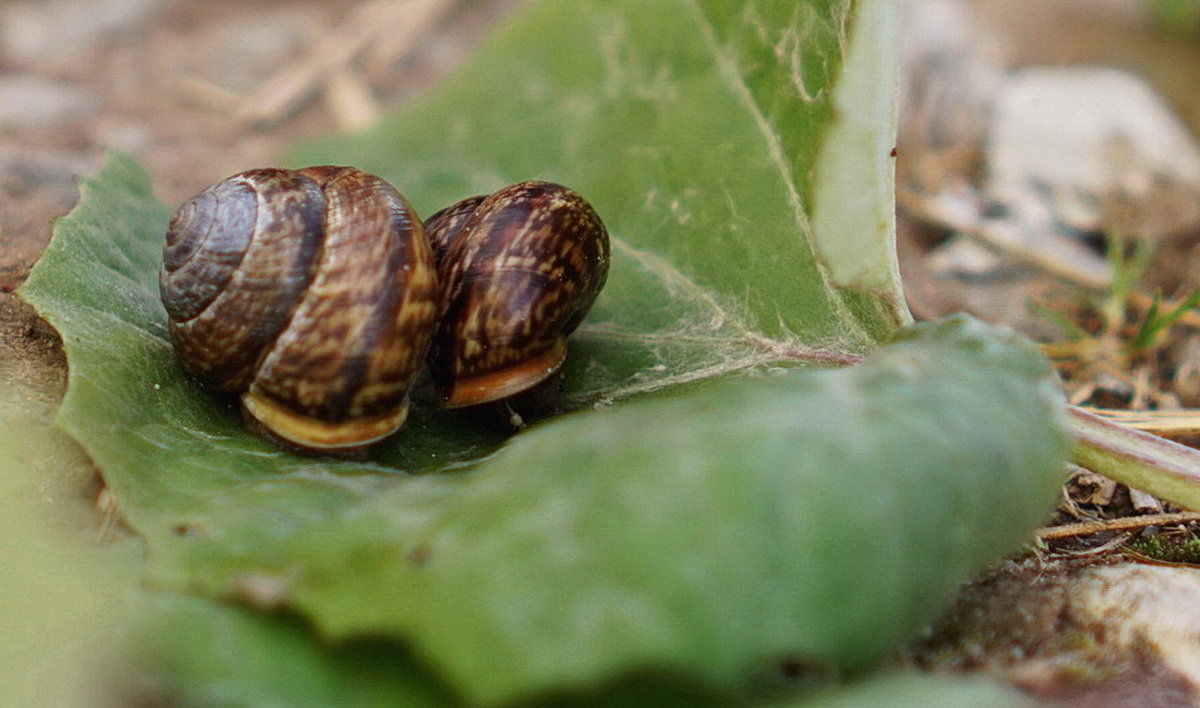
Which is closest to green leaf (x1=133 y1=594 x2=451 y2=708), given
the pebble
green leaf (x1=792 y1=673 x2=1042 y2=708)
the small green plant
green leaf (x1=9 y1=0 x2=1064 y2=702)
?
green leaf (x1=9 y1=0 x2=1064 y2=702)

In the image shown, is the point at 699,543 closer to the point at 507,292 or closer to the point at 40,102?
the point at 507,292

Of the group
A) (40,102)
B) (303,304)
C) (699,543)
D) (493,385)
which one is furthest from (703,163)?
(40,102)

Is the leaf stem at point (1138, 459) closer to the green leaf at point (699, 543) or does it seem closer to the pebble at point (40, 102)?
the green leaf at point (699, 543)

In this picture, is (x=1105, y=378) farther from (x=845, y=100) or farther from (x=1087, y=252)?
(x=845, y=100)

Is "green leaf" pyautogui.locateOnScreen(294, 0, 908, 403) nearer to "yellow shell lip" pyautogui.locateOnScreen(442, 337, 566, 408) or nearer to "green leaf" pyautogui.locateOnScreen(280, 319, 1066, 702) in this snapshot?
"yellow shell lip" pyautogui.locateOnScreen(442, 337, 566, 408)

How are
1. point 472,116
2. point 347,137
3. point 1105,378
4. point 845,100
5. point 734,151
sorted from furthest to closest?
point 347,137 → point 472,116 → point 1105,378 → point 734,151 → point 845,100

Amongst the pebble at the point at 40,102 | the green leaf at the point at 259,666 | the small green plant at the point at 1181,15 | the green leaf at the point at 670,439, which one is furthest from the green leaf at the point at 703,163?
the small green plant at the point at 1181,15

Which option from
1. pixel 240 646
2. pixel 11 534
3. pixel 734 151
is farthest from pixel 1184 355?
pixel 11 534

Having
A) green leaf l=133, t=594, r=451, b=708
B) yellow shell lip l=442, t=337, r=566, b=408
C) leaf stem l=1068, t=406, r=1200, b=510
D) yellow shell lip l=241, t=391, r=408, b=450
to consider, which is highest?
leaf stem l=1068, t=406, r=1200, b=510
